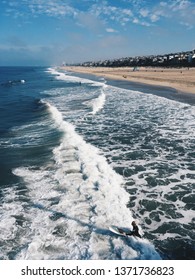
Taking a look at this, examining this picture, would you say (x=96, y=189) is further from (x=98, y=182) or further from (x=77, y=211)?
(x=77, y=211)

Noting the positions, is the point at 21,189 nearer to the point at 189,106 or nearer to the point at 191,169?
the point at 191,169

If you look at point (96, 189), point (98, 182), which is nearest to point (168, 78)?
point (98, 182)

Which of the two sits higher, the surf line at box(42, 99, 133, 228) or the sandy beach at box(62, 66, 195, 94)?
the sandy beach at box(62, 66, 195, 94)

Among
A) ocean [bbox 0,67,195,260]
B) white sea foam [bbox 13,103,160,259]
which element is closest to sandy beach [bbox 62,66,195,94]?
ocean [bbox 0,67,195,260]

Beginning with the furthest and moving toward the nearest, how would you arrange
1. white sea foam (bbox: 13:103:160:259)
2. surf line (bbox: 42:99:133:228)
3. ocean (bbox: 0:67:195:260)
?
surf line (bbox: 42:99:133:228), ocean (bbox: 0:67:195:260), white sea foam (bbox: 13:103:160:259)

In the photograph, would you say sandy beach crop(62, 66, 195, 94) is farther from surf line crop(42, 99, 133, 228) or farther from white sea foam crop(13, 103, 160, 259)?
white sea foam crop(13, 103, 160, 259)
